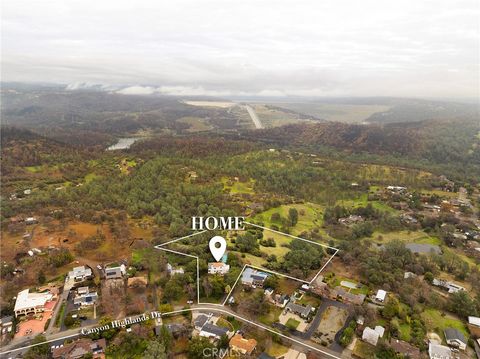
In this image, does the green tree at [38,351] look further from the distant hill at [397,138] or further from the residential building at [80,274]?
the distant hill at [397,138]

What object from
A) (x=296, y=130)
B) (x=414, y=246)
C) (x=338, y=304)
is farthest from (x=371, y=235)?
(x=296, y=130)

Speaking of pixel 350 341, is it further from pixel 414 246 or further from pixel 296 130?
pixel 296 130

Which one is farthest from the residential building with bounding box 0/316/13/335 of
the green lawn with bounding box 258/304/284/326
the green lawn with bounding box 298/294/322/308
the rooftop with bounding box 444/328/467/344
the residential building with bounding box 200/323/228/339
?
the rooftop with bounding box 444/328/467/344

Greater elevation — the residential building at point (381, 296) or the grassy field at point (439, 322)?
the residential building at point (381, 296)

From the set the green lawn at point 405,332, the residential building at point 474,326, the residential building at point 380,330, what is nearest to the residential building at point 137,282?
the residential building at point 380,330

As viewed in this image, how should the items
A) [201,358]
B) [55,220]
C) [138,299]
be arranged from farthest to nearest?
[55,220], [138,299], [201,358]

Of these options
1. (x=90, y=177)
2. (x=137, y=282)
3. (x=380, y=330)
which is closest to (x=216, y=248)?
(x=137, y=282)
